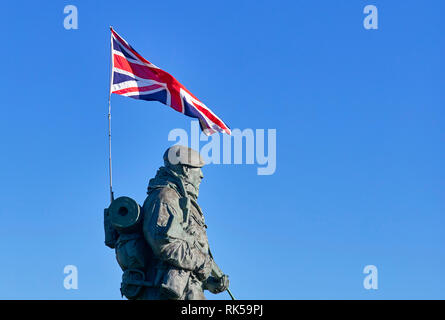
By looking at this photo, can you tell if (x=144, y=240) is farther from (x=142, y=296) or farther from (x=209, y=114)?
(x=209, y=114)

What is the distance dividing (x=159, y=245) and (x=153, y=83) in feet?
15.6

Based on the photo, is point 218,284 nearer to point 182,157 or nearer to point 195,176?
point 195,176

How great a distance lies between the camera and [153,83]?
77.0 feet

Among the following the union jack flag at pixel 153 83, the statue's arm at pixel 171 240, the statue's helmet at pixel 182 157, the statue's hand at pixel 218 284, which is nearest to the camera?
the statue's arm at pixel 171 240

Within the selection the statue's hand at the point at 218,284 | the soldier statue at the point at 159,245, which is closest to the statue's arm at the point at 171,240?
the soldier statue at the point at 159,245

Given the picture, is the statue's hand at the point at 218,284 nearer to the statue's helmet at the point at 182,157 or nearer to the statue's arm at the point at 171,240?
the statue's arm at the point at 171,240

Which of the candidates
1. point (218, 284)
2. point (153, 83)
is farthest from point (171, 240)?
point (153, 83)

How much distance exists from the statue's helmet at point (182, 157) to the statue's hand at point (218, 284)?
107 inches

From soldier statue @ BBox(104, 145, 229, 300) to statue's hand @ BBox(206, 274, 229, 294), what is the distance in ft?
1.55

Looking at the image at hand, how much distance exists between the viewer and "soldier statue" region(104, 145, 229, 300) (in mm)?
20672

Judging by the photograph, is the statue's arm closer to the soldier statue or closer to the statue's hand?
the soldier statue

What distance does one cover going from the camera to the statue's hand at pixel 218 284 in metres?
22.3
